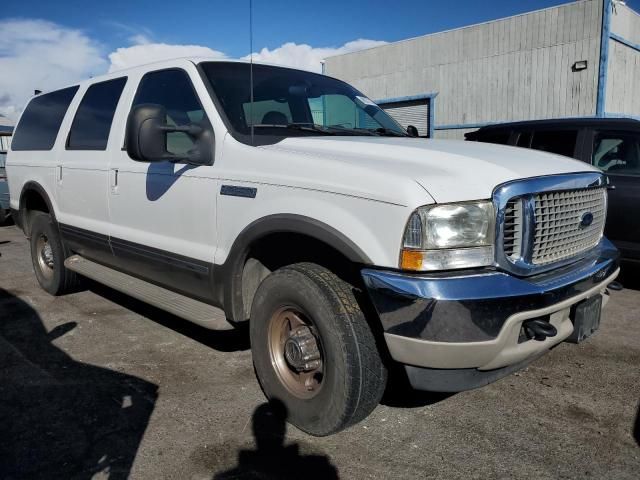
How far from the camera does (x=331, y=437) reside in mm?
2832

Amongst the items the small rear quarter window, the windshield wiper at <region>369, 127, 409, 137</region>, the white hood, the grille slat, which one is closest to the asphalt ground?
the grille slat

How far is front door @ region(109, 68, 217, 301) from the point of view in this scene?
3.31m

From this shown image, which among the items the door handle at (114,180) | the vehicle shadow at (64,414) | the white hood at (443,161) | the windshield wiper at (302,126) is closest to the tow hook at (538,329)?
the white hood at (443,161)

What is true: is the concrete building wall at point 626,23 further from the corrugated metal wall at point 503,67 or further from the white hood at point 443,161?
the white hood at point 443,161

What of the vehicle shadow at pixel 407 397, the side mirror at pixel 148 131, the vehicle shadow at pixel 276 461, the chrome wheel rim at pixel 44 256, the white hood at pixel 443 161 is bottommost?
the vehicle shadow at pixel 407 397

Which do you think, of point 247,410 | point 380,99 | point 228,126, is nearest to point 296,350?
point 247,410

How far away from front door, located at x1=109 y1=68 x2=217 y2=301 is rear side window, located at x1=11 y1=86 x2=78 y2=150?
5.05ft

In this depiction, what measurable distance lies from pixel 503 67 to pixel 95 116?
13.6 metres

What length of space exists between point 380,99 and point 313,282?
1734 cm

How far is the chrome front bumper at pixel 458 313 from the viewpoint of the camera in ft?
7.27

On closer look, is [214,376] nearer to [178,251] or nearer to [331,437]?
[178,251]

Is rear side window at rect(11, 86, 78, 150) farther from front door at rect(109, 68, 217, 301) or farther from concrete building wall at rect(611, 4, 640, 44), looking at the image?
concrete building wall at rect(611, 4, 640, 44)

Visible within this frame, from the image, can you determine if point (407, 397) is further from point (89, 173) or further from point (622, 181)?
point (622, 181)

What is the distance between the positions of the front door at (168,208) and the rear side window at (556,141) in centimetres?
416
